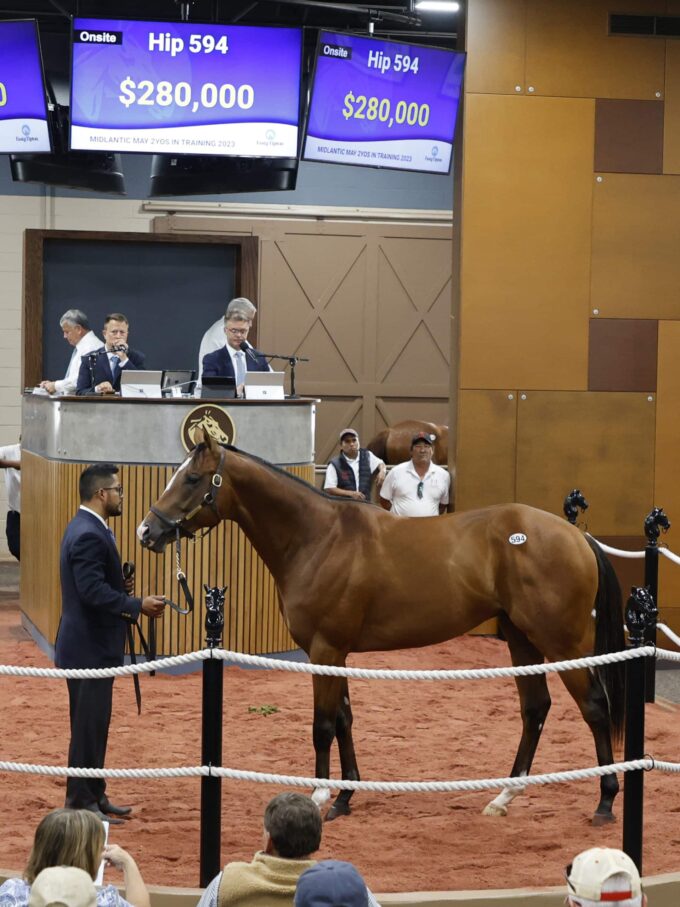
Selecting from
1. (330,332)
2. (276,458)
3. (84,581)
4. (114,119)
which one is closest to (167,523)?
(84,581)

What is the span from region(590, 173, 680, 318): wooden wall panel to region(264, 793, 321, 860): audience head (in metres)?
7.95

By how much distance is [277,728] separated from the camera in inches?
313

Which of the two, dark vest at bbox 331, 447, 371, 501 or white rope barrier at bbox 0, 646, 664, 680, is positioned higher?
dark vest at bbox 331, 447, 371, 501

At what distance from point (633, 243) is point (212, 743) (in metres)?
7.18

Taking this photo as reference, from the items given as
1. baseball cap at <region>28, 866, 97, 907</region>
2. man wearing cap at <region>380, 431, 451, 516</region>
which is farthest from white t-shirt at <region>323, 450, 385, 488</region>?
baseball cap at <region>28, 866, 97, 907</region>

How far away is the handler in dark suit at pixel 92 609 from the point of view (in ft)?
18.8

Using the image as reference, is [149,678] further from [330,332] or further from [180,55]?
[330,332]

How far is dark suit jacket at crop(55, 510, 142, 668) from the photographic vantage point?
572 centimetres

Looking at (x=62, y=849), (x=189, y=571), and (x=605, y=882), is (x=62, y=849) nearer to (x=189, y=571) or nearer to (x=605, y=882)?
(x=605, y=882)

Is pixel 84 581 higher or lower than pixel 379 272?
lower

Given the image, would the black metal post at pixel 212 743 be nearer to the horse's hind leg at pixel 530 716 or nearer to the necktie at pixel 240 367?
the horse's hind leg at pixel 530 716

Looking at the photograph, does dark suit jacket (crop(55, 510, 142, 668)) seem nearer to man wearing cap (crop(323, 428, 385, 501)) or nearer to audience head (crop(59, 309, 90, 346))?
audience head (crop(59, 309, 90, 346))

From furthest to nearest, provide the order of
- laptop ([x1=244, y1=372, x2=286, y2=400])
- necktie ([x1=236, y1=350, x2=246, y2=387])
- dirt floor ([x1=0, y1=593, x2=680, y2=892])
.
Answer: necktie ([x1=236, y1=350, x2=246, y2=387]), laptop ([x1=244, y1=372, x2=286, y2=400]), dirt floor ([x1=0, y1=593, x2=680, y2=892])

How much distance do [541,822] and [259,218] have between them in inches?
422
